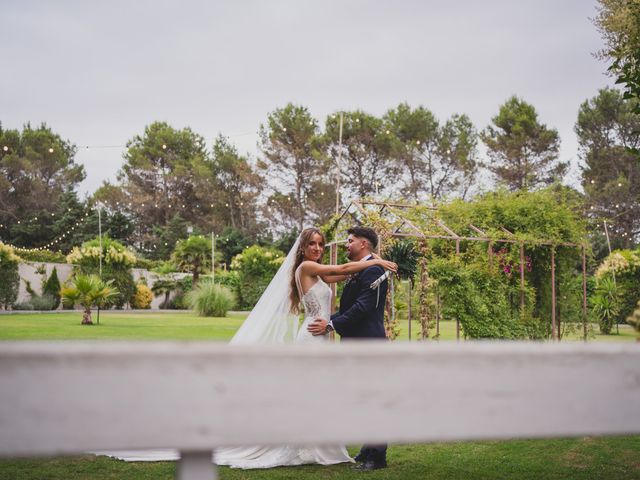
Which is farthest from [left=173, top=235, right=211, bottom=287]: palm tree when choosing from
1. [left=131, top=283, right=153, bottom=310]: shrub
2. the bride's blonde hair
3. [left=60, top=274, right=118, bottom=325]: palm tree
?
the bride's blonde hair

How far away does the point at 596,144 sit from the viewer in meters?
33.8

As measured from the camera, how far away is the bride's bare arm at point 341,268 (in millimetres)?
4457

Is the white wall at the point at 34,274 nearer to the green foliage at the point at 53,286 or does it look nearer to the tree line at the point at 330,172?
the green foliage at the point at 53,286

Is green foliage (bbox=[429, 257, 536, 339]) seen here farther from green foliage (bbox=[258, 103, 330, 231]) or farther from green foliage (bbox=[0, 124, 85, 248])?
green foliage (bbox=[0, 124, 85, 248])

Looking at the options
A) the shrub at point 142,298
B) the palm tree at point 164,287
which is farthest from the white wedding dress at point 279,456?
the palm tree at point 164,287

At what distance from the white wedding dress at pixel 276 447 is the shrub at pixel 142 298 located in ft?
61.4

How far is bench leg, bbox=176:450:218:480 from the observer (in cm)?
88

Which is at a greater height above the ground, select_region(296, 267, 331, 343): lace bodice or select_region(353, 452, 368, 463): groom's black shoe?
select_region(296, 267, 331, 343): lace bodice

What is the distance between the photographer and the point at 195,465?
0.88m

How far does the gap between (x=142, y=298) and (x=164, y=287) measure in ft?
5.63

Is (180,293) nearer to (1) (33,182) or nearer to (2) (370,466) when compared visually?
(1) (33,182)

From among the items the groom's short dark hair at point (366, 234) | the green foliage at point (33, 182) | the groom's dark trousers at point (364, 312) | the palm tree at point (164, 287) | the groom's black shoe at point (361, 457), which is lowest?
the groom's black shoe at point (361, 457)

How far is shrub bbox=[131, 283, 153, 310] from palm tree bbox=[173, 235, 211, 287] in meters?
1.73

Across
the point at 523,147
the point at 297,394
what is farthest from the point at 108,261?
the point at 523,147
